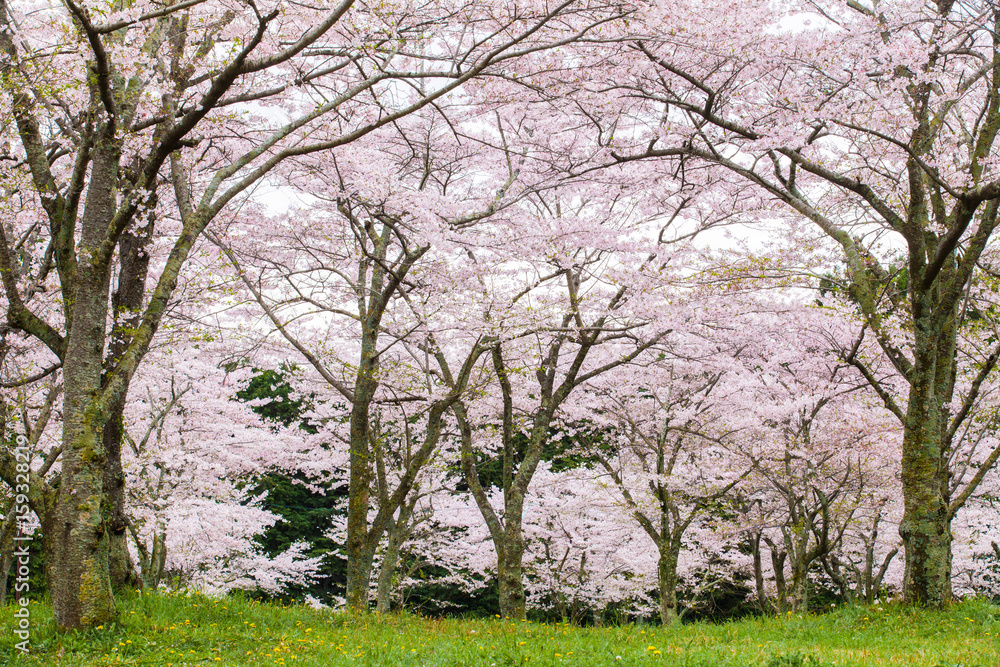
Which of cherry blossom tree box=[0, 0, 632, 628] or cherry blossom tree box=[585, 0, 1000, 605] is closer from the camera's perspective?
cherry blossom tree box=[0, 0, 632, 628]

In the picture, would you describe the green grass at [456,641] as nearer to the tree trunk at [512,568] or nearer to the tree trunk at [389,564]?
the tree trunk at [512,568]

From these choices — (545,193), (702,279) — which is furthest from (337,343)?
(702,279)

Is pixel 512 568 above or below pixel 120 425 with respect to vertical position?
below

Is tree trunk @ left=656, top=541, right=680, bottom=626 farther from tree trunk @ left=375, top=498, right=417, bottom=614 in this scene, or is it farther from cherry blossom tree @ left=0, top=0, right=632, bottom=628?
cherry blossom tree @ left=0, top=0, right=632, bottom=628

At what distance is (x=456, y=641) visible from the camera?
6.27 metres

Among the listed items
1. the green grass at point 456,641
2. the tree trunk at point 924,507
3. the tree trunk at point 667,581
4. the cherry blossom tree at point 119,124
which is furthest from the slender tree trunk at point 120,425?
the tree trunk at point 667,581

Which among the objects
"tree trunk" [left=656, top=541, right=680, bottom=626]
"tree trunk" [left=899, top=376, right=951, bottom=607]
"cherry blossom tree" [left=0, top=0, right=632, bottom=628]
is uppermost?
"cherry blossom tree" [left=0, top=0, right=632, bottom=628]

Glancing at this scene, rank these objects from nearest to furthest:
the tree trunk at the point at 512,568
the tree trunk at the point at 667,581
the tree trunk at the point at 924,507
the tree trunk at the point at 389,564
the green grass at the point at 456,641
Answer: the green grass at the point at 456,641, the tree trunk at the point at 924,507, the tree trunk at the point at 512,568, the tree trunk at the point at 667,581, the tree trunk at the point at 389,564

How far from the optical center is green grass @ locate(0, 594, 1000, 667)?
4984 millimetres

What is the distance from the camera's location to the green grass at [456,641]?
4.98 meters

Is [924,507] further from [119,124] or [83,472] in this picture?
[119,124]

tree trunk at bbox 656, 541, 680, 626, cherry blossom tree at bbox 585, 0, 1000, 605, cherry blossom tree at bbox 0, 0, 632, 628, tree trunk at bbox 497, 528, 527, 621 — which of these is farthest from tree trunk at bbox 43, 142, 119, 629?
tree trunk at bbox 656, 541, 680, 626

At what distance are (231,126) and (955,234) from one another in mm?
9625

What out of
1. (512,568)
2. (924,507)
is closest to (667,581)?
(512,568)
